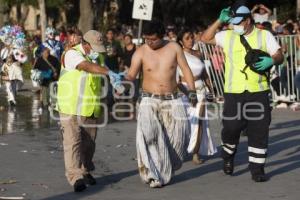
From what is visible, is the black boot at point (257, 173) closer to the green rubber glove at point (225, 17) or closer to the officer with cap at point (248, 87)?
the officer with cap at point (248, 87)

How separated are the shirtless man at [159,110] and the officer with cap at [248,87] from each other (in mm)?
528

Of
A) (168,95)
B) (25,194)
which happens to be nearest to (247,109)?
(168,95)

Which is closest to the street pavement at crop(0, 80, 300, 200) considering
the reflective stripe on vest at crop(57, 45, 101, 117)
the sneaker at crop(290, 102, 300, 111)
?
the reflective stripe on vest at crop(57, 45, 101, 117)

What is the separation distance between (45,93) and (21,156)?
7.68m

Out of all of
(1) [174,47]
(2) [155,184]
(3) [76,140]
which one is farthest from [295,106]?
(3) [76,140]

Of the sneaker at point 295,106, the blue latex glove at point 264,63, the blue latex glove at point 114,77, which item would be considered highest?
the blue latex glove at point 264,63

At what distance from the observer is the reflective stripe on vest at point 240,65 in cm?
1020

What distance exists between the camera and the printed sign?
952 inches

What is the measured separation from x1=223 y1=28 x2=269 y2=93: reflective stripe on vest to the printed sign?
1387 cm

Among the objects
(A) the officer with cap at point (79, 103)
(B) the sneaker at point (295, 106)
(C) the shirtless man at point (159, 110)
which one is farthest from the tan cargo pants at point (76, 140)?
(B) the sneaker at point (295, 106)

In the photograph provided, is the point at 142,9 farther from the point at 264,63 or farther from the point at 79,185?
the point at 79,185

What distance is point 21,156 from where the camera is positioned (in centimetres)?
1220

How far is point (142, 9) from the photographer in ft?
80.1

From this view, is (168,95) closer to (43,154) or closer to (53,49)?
(43,154)
